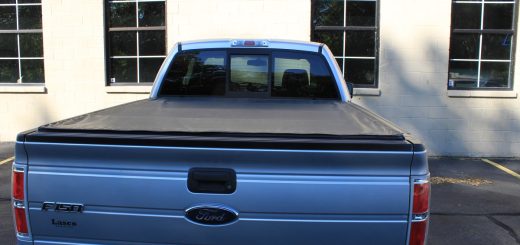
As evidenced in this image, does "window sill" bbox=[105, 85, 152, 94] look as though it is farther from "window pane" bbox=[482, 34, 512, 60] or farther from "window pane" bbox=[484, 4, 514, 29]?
"window pane" bbox=[484, 4, 514, 29]

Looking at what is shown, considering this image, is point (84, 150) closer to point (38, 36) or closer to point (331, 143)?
point (331, 143)

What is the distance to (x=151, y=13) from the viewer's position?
9586 millimetres

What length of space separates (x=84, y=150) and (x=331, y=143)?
3.71ft

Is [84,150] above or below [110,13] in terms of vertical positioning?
below

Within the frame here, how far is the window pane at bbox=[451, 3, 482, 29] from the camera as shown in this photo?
9117mm

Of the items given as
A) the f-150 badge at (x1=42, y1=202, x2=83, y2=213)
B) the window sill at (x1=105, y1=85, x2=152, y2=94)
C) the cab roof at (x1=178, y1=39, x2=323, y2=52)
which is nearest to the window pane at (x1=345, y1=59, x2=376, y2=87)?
the window sill at (x1=105, y1=85, x2=152, y2=94)

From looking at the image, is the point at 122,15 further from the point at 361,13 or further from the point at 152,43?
the point at 361,13

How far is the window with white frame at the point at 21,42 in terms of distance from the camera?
32.7 feet

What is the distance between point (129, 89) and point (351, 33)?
427cm

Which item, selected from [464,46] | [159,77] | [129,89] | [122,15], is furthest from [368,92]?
[159,77]

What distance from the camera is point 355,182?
2236 millimetres

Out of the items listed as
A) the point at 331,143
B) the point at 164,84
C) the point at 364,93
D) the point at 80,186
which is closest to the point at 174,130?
the point at 80,186

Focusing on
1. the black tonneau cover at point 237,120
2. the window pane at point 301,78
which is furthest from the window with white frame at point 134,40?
the black tonneau cover at point 237,120

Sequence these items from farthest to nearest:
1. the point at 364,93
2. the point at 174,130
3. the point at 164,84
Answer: the point at 364,93 < the point at 164,84 < the point at 174,130
